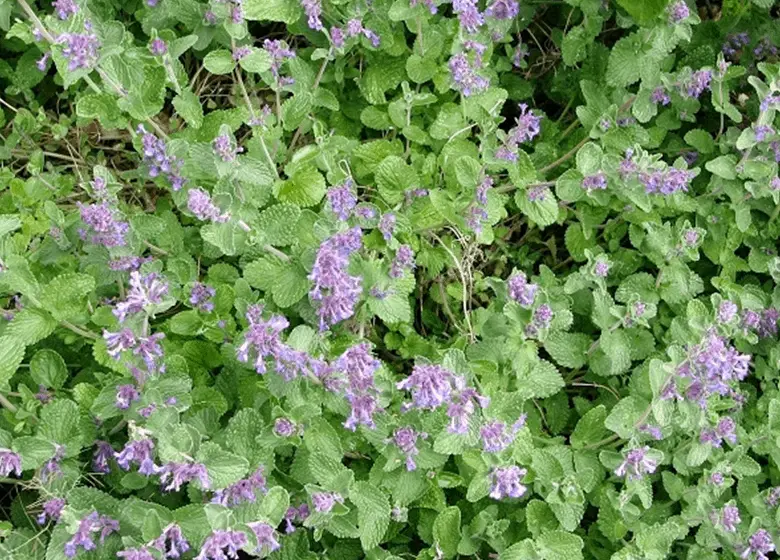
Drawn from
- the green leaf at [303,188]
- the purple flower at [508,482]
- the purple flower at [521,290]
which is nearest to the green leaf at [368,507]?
the purple flower at [508,482]

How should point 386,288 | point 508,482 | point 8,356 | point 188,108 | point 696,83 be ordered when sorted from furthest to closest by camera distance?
point 696,83 < point 188,108 < point 386,288 < point 508,482 < point 8,356

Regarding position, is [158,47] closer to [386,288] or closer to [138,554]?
[386,288]

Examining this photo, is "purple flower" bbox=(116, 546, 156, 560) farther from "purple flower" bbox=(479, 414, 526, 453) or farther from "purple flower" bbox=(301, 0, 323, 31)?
"purple flower" bbox=(301, 0, 323, 31)

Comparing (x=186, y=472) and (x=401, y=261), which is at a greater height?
(x=401, y=261)

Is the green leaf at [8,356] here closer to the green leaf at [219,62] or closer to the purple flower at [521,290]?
the green leaf at [219,62]

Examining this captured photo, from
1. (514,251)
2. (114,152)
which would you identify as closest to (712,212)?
(514,251)

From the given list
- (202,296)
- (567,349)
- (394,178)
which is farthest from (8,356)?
(567,349)

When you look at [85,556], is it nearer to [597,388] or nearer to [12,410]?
[12,410]
